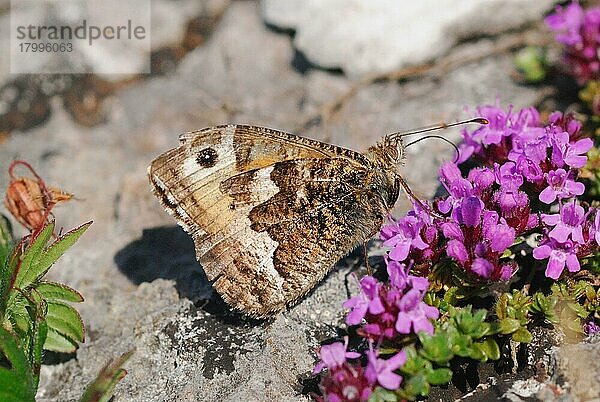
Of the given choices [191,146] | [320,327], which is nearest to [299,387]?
[320,327]

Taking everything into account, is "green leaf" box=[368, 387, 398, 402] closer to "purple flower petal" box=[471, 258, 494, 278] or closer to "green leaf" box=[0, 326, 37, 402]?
"purple flower petal" box=[471, 258, 494, 278]

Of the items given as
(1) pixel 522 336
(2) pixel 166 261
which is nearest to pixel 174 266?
(2) pixel 166 261

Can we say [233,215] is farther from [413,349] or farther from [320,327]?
[413,349]

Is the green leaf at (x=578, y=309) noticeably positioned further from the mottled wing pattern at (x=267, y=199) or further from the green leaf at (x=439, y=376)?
the mottled wing pattern at (x=267, y=199)

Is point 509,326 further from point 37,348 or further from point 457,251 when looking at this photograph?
point 37,348

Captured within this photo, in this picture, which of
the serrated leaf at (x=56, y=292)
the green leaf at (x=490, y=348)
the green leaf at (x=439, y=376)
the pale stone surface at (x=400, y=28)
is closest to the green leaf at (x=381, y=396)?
the green leaf at (x=439, y=376)

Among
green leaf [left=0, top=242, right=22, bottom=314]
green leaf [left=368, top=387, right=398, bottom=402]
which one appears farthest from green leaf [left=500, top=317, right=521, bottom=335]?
green leaf [left=0, top=242, right=22, bottom=314]

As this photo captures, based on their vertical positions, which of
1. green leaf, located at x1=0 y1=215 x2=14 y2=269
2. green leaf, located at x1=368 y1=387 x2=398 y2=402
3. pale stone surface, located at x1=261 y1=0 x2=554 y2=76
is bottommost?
green leaf, located at x1=368 y1=387 x2=398 y2=402
